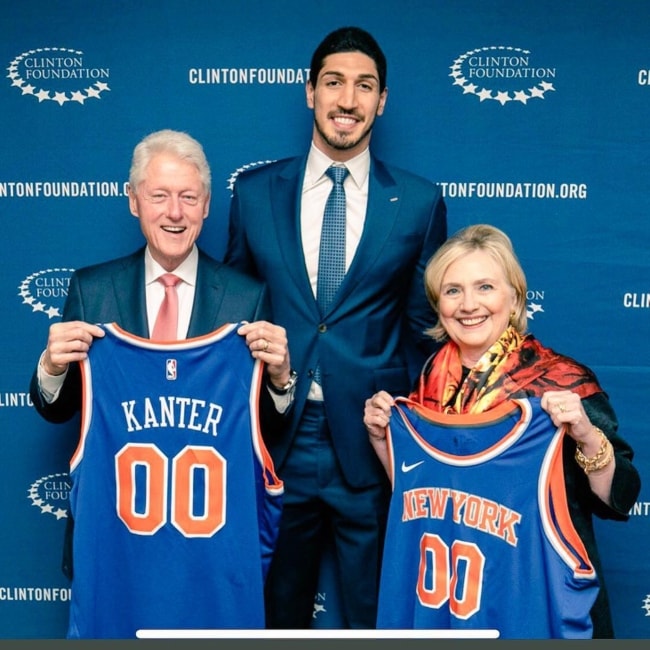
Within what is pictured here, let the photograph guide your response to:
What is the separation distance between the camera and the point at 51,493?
2.77m

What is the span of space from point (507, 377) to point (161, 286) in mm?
887

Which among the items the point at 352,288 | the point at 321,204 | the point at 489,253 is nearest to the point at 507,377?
the point at 489,253

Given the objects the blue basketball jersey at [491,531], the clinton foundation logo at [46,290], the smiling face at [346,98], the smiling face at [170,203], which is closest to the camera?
the blue basketball jersey at [491,531]

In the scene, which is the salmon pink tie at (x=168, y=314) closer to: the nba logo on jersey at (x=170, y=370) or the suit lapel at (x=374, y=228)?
the nba logo on jersey at (x=170, y=370)

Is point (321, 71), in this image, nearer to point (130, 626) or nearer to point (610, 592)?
point (130, 626)

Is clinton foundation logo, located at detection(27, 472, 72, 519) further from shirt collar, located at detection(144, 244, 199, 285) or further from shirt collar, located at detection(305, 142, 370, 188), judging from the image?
shirt collar, located at detection(305, 142, 370, 188)

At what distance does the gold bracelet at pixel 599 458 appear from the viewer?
1.75 metres

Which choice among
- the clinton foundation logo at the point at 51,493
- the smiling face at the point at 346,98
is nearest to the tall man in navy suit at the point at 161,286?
the smiling face at the point at 346,98

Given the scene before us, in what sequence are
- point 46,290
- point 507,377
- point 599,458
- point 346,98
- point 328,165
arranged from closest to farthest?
1. point 599,458
2. point 507,377
3. point 346,98
4. point 328,165
5. point 46,290

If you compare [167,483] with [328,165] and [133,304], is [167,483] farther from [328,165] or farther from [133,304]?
[328,165]

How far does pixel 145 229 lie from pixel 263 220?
0.34m

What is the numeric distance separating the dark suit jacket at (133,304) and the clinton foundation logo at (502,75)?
1065 mm

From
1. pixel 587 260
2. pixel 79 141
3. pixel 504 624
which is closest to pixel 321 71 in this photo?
pixel 79 141

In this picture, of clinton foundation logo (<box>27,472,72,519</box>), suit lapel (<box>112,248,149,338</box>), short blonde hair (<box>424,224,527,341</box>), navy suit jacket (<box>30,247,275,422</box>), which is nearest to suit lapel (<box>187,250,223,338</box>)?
navy suit jacket (<box>30,247,275,422</box>)
